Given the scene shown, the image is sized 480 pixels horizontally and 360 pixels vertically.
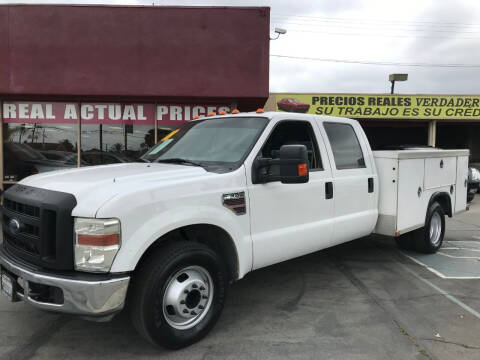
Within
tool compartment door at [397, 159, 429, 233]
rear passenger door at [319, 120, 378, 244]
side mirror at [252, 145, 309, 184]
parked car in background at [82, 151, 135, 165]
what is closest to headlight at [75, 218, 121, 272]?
side mirror at [252, 145, 309, 184]

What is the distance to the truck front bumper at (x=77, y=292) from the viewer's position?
2.64 meters

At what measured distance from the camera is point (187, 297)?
3.16 m

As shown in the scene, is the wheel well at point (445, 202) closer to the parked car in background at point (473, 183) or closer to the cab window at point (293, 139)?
the cab window at point (293, 139)

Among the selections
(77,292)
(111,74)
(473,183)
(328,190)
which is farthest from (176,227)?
(473,183)

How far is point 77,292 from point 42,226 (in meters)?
0.53

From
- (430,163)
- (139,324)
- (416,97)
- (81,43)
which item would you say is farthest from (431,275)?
(416,97)

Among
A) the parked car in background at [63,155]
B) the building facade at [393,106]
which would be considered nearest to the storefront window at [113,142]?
the parked car in background at [63,155]

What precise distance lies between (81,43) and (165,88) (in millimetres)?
2044

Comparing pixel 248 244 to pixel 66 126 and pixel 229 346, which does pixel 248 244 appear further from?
pixel 66 126

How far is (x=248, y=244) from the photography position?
3.56m

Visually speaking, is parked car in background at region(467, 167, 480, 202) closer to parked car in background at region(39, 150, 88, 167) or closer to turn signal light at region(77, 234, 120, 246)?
parked car in background at region(39, 150, 88, 167)

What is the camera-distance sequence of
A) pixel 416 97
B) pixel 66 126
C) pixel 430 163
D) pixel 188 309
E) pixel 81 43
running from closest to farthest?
pixel 188 309
pixel 430 163
pixel 81 43
pixel 66 126
pixel 416 97

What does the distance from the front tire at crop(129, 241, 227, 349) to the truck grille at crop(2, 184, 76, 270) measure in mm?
554

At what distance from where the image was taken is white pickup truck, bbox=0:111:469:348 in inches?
106
